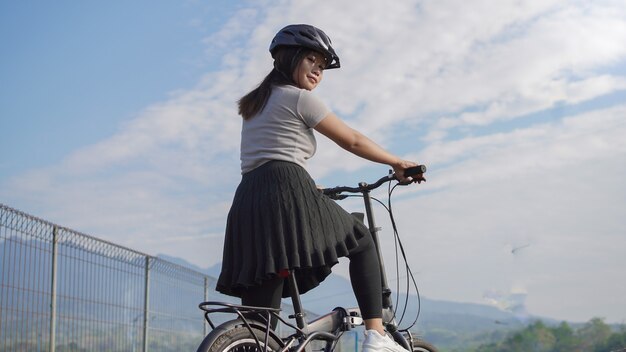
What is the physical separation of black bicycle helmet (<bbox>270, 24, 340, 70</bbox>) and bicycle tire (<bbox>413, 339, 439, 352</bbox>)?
64.9 inches

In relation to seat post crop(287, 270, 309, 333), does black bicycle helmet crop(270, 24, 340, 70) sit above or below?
above

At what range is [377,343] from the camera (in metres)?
3.88

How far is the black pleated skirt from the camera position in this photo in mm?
3662

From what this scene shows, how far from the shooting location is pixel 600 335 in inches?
2653

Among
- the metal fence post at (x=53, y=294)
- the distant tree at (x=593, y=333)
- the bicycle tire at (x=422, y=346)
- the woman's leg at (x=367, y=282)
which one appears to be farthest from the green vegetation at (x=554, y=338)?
the woman's leg at (x=367, y=282)

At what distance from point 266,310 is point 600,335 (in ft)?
225

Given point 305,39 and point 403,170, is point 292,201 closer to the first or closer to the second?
point 403,170

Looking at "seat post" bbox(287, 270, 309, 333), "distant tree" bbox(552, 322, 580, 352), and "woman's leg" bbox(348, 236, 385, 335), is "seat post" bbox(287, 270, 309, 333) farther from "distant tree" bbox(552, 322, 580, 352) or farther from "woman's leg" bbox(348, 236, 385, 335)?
"distant tree" bbox(552, 322, 580, 352)

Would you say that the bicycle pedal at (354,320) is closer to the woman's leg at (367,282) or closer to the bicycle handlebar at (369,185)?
the woman's leg at (367,282)

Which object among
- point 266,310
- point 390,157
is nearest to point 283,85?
point 390,157

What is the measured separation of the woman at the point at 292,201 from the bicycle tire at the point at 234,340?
0.23m

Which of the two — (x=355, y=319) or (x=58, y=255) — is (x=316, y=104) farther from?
(x=58, y=255)

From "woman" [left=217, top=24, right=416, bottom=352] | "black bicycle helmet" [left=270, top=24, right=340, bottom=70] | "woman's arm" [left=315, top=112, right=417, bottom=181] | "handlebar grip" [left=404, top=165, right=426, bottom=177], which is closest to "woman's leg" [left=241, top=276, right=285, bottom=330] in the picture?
"woman" [left=217, top=24, right=416, bottom=352]

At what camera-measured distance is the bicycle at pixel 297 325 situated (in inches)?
135
